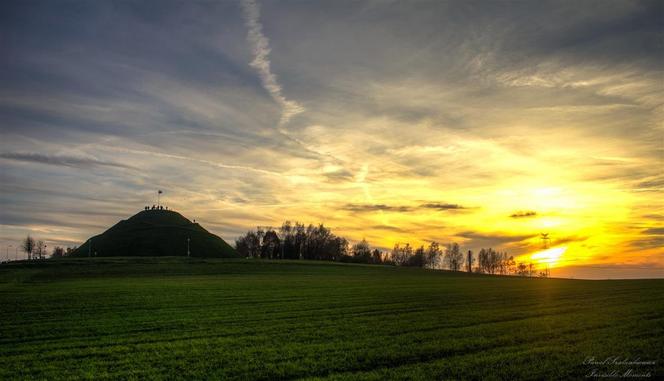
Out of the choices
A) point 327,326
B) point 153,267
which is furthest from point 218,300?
point 153,267

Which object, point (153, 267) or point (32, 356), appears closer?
point (32, 356)

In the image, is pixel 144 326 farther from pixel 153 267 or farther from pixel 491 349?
pixel 153 267

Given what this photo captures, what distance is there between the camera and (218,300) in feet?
144

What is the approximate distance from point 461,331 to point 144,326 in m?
18.8

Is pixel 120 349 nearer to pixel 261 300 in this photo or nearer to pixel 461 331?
pixel 461 331

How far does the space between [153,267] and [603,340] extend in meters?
96.4

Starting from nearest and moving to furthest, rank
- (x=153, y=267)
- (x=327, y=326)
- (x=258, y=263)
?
1. (x=327, y=326)
2. (x=153, y=267)
3. (x=258, y=263)

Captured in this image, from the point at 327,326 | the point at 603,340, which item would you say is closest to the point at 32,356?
the point at 327,326

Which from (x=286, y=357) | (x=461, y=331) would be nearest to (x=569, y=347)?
(x=461, y=331)

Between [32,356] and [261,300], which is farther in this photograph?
[261,300]

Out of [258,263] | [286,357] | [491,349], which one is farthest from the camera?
[258,263]

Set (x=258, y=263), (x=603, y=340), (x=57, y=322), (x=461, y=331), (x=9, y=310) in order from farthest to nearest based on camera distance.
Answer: (x=258, y=263) < (x=9, y=310) < (x=57, y=322) < (x=461, y=331) < (x=603, y=340)

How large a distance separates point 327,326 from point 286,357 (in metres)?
8.41

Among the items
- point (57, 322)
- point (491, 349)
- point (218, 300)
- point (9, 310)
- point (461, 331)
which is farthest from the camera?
point (218, 300)
